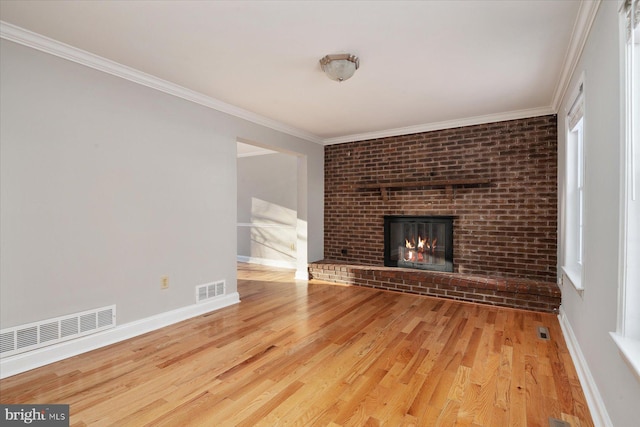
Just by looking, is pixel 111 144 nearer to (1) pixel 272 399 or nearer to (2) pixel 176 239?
(2) pixel 176 239

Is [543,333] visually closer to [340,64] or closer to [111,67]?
[340,64]

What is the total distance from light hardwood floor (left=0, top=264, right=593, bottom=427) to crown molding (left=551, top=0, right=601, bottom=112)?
2.26 m

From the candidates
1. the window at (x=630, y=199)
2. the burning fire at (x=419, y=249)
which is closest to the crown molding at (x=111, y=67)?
the burning fire at (x=419, y=249)

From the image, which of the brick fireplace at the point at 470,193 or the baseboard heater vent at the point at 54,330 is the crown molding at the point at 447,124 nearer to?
the brick fireplace at the point at 470,193

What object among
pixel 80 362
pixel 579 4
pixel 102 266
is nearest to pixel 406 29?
pixel 579 4

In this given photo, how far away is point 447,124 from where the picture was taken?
176 inches

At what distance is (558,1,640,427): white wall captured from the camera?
1453mm

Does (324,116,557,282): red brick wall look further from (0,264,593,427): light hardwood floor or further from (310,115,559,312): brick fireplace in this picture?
(0,264,593,427): light hardwood floor

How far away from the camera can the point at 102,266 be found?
268 cm

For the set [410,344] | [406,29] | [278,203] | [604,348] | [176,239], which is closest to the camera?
[604,348]

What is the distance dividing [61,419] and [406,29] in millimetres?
3108

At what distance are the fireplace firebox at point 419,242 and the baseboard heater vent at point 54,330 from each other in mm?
3685

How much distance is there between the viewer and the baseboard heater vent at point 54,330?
2.19 m

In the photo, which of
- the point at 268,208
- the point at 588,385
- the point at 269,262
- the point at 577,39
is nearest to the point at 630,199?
the point at 588,385
